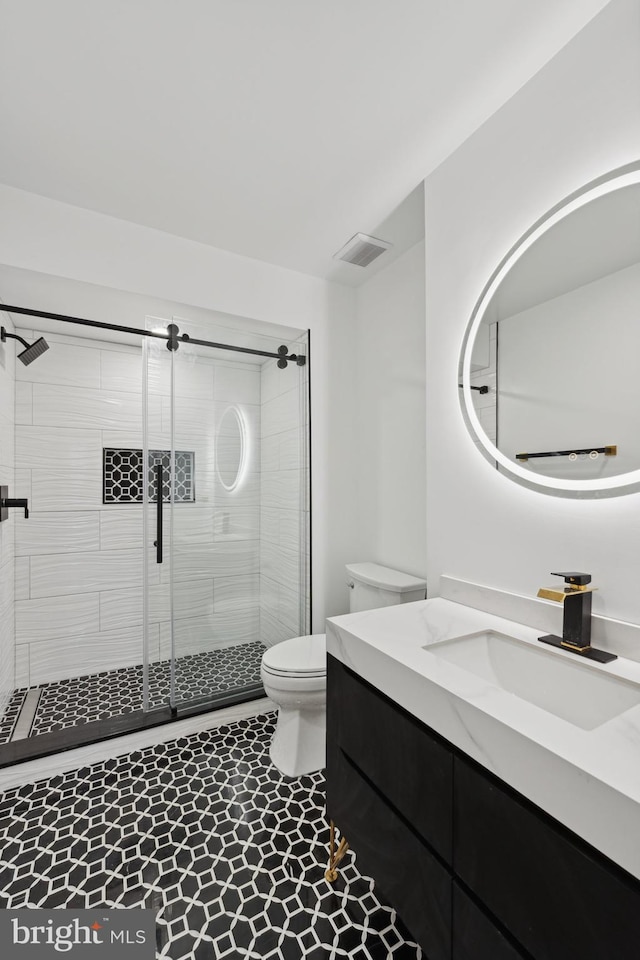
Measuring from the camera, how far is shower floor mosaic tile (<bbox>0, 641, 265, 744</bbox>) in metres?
2.29

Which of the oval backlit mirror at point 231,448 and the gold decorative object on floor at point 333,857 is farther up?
the oval backlit mirror at point 231,448

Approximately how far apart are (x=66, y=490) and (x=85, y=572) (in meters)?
0.52

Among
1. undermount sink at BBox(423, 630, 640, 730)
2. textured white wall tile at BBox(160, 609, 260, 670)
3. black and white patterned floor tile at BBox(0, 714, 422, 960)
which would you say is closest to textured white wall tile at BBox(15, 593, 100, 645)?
textured white wall tile at BBox(160, 609, 260, 670)

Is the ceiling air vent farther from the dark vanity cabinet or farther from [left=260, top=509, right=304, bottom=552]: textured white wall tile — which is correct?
the dark vanity cabinet

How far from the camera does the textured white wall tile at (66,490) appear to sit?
271 centimetres

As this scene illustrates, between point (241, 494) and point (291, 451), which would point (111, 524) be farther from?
point (291, 451)

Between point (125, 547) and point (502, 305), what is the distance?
2.57m

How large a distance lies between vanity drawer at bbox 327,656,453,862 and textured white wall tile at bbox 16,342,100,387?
240 cm

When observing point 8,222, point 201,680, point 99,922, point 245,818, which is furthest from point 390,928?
point 8,222

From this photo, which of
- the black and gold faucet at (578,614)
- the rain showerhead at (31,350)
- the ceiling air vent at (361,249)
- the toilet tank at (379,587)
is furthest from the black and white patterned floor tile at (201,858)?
the ceiling air vent at (361,249)

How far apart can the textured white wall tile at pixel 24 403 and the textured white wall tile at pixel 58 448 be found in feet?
0.17

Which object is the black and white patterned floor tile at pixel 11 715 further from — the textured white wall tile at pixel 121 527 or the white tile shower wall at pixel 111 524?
the textured white wall tile at pixel 121 527

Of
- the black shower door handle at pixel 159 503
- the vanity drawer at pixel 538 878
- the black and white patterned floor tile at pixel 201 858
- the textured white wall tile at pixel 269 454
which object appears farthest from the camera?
the textured white wall tile at pixel 269 454

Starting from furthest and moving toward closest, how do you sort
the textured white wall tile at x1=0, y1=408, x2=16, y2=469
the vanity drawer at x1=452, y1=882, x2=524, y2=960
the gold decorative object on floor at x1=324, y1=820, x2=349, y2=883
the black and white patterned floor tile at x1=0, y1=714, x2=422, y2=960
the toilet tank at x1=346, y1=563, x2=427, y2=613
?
the textured white wall tile at x1=0, y1=408, x2=16, y2=469 → the toilet tank at x1=346, y1=563, x2=427, y2=613 → the gold decorative object on floor at x1=324, y1=820, x2=349, y2=883 → the black and white patterned floor tile at x1=0, y1=714, x2=422, y2=960 → the vanity drawer at x1=452, y1=882, x2=524, y2=960
